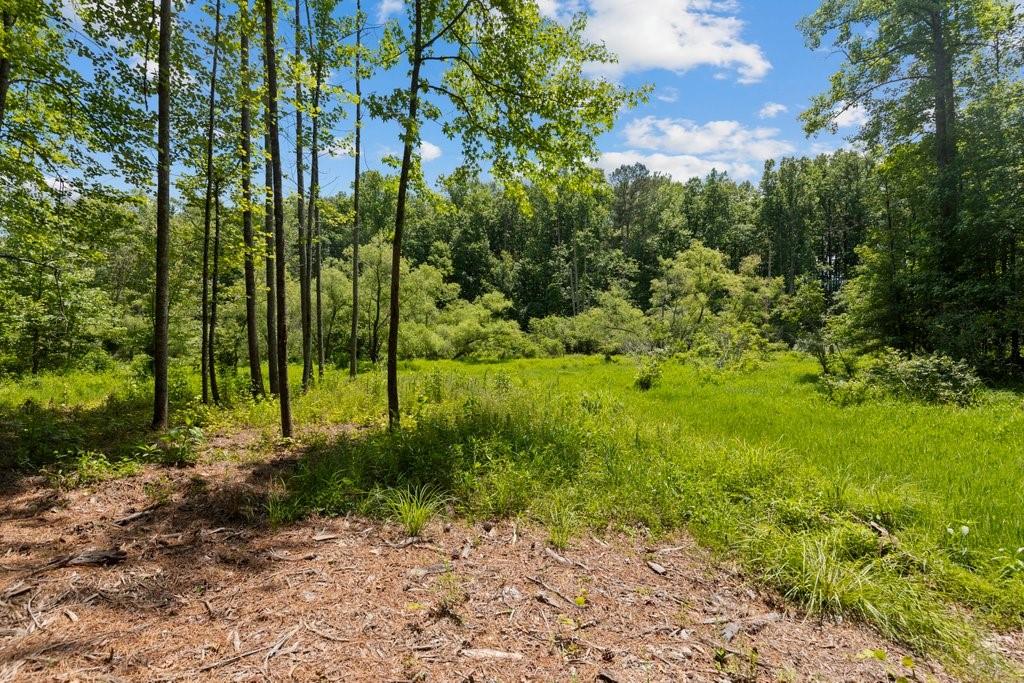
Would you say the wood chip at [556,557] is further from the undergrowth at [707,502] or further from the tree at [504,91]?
the tree at [504,91]

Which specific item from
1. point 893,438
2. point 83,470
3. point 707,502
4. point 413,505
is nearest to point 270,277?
point 83,470

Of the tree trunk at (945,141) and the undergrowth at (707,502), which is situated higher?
the tree trunk at (945,141)

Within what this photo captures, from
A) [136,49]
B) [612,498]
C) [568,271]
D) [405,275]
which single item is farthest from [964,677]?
[568,271]

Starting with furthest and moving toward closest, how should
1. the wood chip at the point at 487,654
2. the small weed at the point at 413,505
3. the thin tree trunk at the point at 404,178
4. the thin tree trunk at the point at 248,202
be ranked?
the thin tree trunk at the point at 248,202, the thin tree trunk at the point at 404,178, the small weed at the point at 413,505, the wood chip at the point at 487,654

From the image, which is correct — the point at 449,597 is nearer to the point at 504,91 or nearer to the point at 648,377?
the point at 504,91

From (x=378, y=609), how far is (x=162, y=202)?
25.9 feet

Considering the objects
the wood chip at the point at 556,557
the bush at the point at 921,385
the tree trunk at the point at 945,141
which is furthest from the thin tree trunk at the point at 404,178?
the tree trunk at the point at 945,141

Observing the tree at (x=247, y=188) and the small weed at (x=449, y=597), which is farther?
the tree at (x=247, y=188)

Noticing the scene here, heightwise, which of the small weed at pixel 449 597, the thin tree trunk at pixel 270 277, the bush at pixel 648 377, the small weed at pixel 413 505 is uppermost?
the thin tree trunk at pixel 270 277

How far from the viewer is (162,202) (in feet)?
25.6

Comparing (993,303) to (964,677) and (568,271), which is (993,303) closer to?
(964,677)

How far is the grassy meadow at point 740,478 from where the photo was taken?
12.8ft

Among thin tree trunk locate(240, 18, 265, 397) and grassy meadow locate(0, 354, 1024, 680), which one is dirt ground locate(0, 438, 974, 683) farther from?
thin tree trunk locate(240, 18, 265, 397)

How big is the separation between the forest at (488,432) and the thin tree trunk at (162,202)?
0.20 feet
